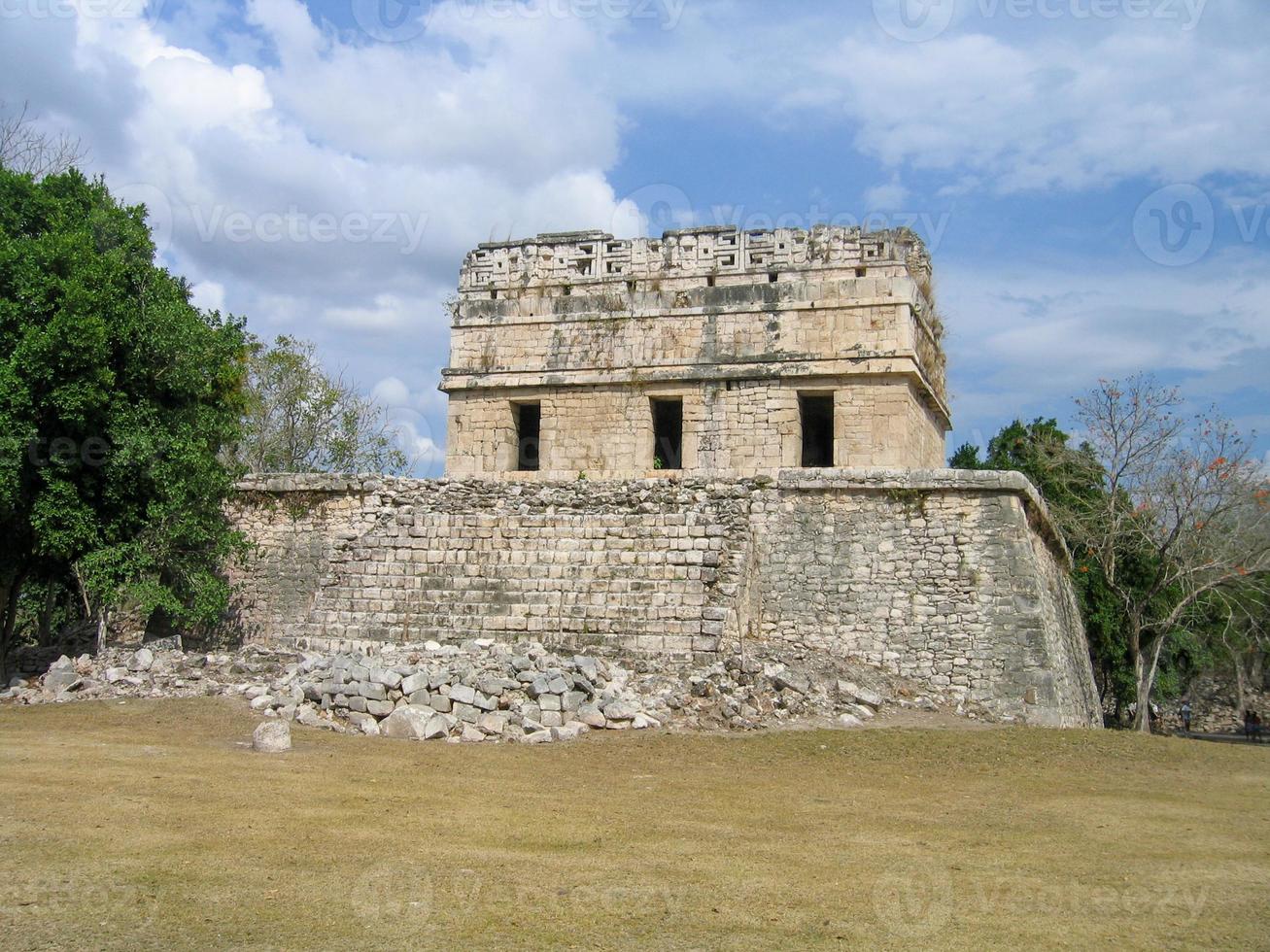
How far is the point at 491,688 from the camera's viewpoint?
10.9 metres

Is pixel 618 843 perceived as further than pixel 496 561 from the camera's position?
No

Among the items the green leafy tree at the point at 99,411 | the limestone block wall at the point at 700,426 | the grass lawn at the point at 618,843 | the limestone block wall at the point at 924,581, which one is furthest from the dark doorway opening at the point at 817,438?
the green leafy tree at the point at 99,411

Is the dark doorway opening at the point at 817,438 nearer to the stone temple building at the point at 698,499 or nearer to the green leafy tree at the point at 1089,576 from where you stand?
the stone temple building at the point at 698,499

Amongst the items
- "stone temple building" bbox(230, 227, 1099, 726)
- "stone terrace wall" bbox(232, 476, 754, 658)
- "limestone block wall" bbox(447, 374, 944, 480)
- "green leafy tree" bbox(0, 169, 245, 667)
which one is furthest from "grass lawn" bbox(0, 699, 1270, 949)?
"limestone block wall" bbox(447, 374, 944, 480)

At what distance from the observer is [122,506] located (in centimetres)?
1359

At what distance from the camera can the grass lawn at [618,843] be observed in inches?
208

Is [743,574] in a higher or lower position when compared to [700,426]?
lower

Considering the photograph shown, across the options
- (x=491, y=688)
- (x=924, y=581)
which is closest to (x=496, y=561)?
(x=491, y=688)

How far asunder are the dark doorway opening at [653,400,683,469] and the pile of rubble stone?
6.71 metres

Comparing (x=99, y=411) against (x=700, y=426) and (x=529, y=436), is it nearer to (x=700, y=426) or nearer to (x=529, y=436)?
(x=529, y=436)

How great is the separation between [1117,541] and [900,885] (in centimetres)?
1590

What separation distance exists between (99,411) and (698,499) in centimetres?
734

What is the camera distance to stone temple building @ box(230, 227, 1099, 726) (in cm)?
1340

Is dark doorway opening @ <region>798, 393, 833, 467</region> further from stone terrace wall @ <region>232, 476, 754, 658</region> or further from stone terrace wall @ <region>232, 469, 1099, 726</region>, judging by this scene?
stone terrace wall @ <region>232, 476, 754, 658</region>
